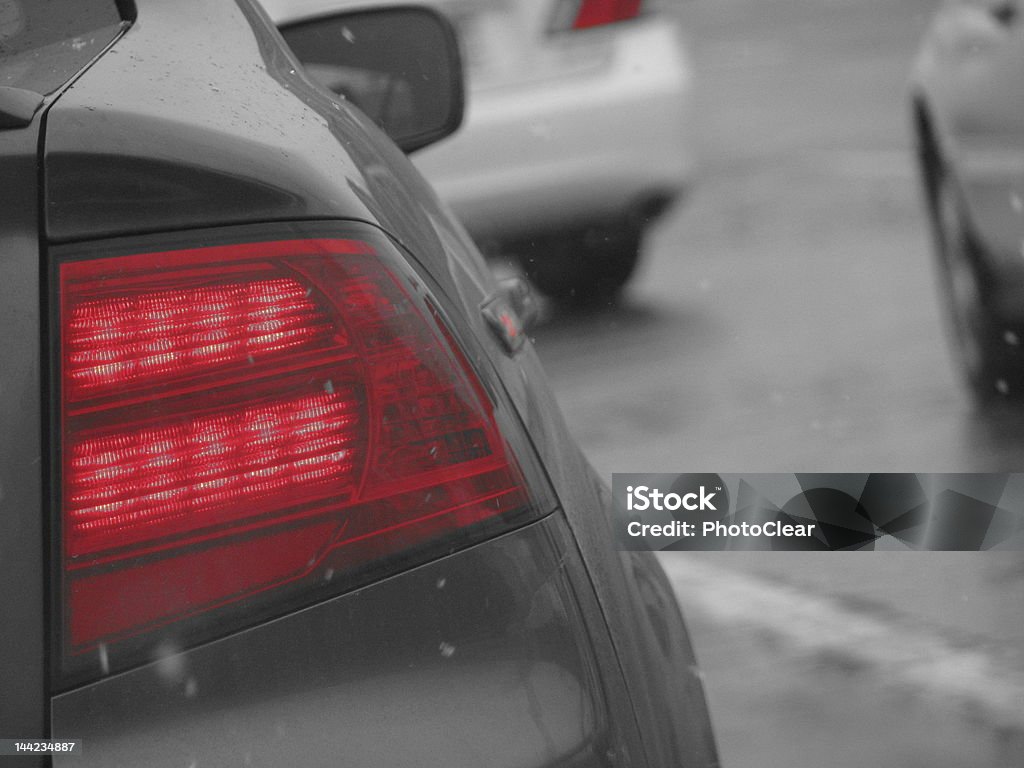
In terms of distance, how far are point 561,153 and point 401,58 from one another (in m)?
3.64

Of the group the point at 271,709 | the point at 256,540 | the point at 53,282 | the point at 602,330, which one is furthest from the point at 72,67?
the point at 602,330

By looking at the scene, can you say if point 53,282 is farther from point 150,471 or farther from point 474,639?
point 474,639

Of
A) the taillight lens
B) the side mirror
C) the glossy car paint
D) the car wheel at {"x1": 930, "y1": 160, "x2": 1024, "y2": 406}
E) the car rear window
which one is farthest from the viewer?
the taillight lens

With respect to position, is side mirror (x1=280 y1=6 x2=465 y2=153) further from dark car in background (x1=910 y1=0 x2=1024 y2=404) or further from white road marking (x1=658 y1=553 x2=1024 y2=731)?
dark car in background (x1=910 y1=0 x2=1024 y2=404)

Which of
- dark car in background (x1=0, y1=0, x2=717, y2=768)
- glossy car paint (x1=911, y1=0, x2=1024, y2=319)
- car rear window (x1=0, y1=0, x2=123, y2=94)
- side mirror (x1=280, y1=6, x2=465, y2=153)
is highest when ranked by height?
car rear window (x1=0, y1=0, x2=123, y2=94)

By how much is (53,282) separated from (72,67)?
14.0 inches

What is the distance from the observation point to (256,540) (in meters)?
1.28

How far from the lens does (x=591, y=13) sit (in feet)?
20.1

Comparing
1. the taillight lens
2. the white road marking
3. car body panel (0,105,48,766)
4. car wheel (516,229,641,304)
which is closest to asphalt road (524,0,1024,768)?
the white road marking

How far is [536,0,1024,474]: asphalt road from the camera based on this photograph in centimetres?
500

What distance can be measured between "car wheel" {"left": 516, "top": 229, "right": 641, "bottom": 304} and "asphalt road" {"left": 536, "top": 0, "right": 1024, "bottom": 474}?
Answer: 0.13 meters

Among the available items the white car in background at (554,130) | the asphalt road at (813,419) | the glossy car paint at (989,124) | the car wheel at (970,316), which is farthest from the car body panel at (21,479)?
the white car in background at (554,130)

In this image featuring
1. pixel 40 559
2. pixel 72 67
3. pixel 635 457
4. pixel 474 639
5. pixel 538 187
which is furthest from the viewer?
pixel 538 187

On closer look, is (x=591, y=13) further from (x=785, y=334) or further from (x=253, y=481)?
(x=253, y=481)
